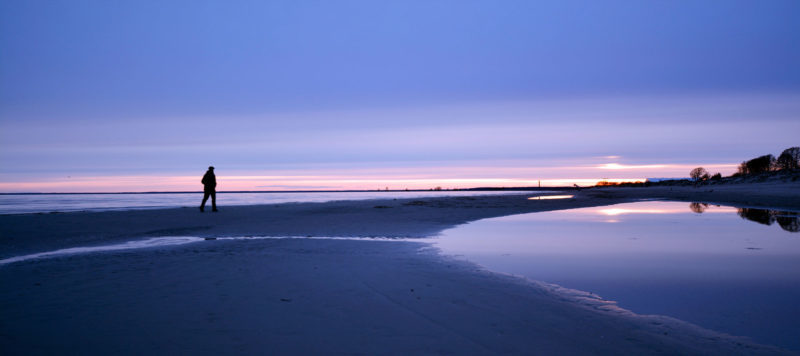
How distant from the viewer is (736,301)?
5621 mm

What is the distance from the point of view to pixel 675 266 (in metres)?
8.13

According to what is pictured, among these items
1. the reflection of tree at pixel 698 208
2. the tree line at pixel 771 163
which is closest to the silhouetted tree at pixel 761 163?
the tree line at pixel 771 163

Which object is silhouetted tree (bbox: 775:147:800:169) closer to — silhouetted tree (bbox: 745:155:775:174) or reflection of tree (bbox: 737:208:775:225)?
silhouetted tree (bbox: 745:155:775:174)

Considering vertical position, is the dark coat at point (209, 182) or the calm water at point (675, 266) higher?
the dark coat at point (209, 182)

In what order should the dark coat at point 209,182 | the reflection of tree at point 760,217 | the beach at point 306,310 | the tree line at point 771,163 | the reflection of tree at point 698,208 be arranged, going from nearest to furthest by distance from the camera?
the beach at point 306,310
the reflection of tree at point 760,217
the dark coat at point 209,182
the reflection of tree at point 698,208
the tree line at point 771,163

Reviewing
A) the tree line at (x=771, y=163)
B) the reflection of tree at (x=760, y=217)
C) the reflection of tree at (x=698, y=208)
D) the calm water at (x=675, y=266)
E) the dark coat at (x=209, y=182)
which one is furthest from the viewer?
the tree line at (x=771, y=163)

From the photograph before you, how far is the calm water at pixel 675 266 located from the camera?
5.08 meters

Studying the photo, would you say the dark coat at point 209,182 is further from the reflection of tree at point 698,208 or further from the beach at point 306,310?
the reflection of tree at point 698,208

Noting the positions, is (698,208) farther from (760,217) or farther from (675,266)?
(675,266)

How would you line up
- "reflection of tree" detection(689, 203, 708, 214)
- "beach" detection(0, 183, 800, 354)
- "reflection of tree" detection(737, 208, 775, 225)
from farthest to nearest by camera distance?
"reflection of tree" detection(689, 203, 708, 214) → "reflection of tree" detection(737, 208, 775, 225) → "beach" detection(0, 183, 800, 354)

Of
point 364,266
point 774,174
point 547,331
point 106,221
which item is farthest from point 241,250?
point 774,174

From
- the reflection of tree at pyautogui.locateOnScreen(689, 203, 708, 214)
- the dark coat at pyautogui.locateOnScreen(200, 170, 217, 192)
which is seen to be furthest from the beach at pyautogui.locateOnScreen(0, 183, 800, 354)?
the reflection of tree at pyautogui.locateOnScreen(689, 203, 708, 214)

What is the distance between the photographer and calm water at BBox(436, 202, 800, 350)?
508 centimetres

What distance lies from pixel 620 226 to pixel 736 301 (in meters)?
11.6
